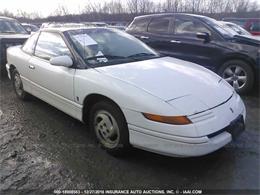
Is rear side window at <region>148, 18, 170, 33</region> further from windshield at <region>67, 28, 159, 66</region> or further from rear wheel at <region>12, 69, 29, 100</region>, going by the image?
rear wheel at <region>12, 69, 29, 100</region>

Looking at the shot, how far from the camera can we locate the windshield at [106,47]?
11.2ft

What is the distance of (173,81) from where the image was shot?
291cm

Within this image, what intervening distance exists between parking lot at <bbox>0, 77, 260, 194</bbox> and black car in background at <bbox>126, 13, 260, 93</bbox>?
73.2 inches

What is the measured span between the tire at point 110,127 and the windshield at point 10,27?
19.9ft

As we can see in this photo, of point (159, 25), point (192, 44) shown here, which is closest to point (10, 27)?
point (159, 25)

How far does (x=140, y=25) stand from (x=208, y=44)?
2104 mm

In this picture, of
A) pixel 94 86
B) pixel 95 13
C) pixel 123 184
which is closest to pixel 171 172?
pixel 123 184

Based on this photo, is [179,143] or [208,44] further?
[208,44]

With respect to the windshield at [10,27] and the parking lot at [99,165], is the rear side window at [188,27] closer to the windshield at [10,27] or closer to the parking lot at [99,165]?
the parking lot at [99,165]

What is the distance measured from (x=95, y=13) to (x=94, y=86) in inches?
978

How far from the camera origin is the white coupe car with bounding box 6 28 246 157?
2473 mm

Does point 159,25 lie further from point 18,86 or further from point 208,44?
point 18,86

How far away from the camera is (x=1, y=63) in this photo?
22.7ft

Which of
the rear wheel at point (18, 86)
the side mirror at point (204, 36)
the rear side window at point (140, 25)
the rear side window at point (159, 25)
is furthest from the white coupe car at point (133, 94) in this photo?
the rear side window at point (140, 25)
